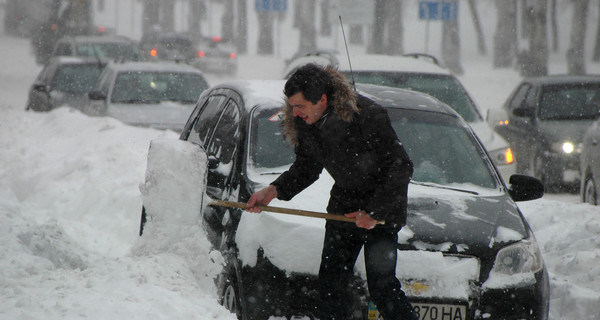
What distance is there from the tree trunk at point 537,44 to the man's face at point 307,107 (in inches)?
899

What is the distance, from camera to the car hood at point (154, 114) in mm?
11922

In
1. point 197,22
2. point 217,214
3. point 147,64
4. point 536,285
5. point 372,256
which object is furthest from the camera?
point 197,22

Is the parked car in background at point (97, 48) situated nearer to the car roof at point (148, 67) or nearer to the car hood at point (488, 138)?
the car roof at point (148, 67)

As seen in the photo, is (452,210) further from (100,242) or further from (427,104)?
(100,242)

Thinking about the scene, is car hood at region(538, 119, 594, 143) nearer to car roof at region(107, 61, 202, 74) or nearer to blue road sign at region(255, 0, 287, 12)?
car roof at region(107, 61, 202, 74)

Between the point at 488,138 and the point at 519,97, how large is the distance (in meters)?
4.81

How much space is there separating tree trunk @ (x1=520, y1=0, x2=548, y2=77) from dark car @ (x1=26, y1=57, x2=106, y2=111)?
14.7 meters

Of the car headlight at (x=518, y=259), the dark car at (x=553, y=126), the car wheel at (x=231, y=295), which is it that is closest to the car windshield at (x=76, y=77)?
the dark car at (x=553, y=126)

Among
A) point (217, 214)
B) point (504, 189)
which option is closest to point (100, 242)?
point (217, 214)

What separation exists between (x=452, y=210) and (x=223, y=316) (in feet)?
5.59

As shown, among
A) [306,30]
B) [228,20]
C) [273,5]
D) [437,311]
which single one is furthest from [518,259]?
[228,20]

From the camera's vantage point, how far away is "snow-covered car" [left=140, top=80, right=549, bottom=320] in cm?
434

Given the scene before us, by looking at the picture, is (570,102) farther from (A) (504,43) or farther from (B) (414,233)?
(A) (504,43)

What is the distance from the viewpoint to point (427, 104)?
5887mm
